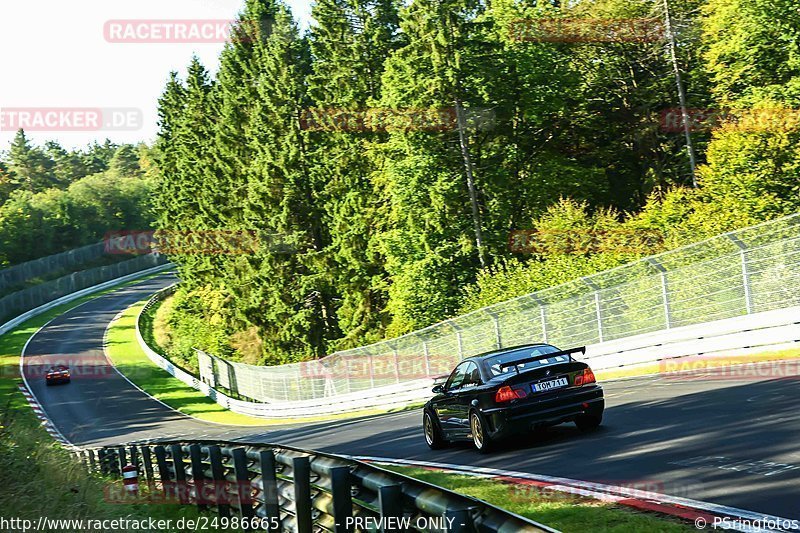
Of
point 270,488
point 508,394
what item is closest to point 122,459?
point 508,394

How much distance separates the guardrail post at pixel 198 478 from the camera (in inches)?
494

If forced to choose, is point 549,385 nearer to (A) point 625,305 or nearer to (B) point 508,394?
→ (B) point 508,394

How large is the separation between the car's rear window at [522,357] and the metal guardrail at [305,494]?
4.20 meters

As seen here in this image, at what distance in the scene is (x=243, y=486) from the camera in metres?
10.6

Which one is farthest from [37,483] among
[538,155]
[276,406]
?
[538,155]

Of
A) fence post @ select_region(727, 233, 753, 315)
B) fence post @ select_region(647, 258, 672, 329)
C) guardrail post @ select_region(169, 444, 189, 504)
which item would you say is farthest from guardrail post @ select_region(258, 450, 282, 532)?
fence post @ select_region(647, 258, 672, 329)

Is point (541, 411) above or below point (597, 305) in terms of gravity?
below

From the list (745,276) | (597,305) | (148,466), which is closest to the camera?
(148,466)

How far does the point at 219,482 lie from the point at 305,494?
Answer: 3440 mm

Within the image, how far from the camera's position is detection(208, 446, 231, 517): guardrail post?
11.7 meters

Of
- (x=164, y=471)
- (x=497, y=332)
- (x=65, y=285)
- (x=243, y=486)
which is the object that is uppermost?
(x=65, y=285)

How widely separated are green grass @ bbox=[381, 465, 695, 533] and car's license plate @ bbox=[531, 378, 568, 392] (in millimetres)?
2162

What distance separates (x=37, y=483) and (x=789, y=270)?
14043 mm

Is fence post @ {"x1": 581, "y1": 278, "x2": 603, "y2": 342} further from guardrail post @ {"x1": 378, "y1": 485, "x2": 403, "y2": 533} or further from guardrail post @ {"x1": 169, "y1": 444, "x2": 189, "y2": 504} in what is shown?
guardrail post @ {"x1": 378, "y1": 485, "x2": 403, "y2": 533}
